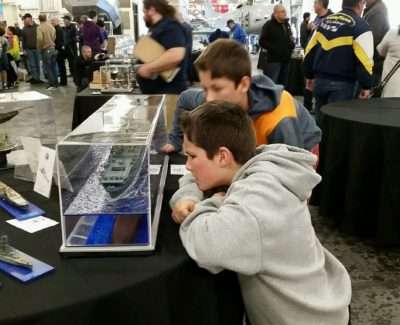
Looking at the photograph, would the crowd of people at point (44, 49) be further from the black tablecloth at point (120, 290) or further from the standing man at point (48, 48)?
the black tablecloth at point (120, 290)

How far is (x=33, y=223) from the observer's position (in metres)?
1.16

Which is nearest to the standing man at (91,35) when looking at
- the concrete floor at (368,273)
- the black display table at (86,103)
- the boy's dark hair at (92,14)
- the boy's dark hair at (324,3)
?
the boy's dark hair at (92,14)

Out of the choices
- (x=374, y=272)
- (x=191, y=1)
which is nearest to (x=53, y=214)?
(x=374, y=272)

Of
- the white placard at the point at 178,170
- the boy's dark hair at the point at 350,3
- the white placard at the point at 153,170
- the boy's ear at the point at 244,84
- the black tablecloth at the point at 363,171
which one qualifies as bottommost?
the black tablecloth at the point at 363,171

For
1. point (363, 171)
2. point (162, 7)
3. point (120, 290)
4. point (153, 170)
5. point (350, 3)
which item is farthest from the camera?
point (350, 3)

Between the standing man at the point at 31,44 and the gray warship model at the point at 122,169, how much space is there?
903cm

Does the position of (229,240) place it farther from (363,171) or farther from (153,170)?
(363,171)

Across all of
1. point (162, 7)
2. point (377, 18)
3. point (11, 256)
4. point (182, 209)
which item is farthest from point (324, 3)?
point (11, 256)

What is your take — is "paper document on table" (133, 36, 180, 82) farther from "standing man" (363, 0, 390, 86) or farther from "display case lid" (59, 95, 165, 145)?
"standing man" (363, 0, 390, 86)

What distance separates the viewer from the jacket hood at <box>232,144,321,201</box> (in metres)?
0.95

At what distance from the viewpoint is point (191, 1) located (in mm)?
11977

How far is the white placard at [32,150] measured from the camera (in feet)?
4.83

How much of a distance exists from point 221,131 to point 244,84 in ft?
1.37

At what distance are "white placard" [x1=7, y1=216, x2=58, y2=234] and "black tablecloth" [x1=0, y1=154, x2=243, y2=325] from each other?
2 cm
